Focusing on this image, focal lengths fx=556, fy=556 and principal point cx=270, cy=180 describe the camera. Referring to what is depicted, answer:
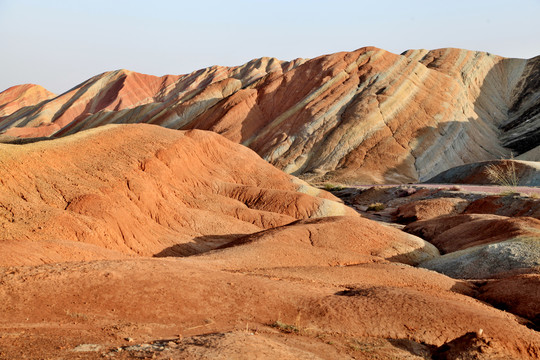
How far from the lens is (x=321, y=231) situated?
1838 centimetres

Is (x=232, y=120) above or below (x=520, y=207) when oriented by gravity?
above

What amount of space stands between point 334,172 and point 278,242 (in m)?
30.9

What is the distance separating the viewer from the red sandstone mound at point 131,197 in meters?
15.0

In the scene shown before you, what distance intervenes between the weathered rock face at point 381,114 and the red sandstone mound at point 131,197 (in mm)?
20489

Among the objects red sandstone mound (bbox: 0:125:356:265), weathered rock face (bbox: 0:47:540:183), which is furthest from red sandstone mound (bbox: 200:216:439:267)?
weathered rock face (bbox: 0:47:540:183)

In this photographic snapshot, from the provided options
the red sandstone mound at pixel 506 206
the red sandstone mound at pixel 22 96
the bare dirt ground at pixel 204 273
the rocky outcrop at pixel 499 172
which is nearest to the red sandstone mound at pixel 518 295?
the bare dirt ground at pixel 204 273

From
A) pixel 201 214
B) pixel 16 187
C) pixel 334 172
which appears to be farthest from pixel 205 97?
pixel 16 187

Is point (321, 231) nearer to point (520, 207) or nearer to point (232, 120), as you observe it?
point (520, 207)

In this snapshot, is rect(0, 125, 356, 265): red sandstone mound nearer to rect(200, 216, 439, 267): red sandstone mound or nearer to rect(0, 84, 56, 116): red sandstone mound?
rect(200, 216, 439, 267): red sandstone mound

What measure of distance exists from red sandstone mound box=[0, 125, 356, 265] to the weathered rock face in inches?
807

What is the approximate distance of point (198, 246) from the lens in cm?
1962

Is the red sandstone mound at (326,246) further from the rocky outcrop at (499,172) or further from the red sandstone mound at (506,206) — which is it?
the rocky outcrop at (499,172)

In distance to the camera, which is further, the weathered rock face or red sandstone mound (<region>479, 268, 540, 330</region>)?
the weathered rock face

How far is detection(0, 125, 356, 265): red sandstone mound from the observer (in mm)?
15031
